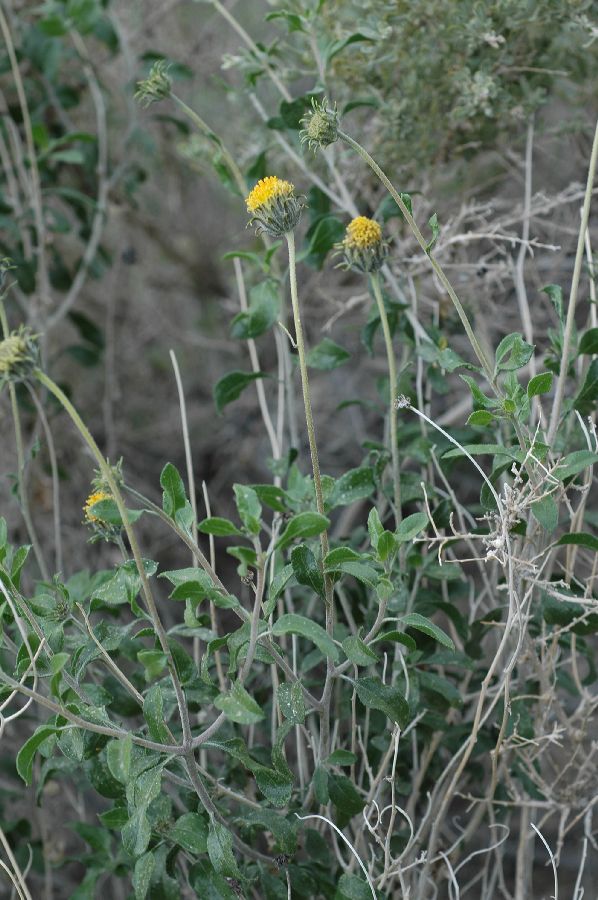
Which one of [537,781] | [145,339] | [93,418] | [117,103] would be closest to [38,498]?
[93,418]

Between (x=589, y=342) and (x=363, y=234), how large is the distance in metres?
0.22

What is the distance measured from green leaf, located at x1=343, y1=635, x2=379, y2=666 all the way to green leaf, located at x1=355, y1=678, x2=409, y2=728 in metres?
0.05

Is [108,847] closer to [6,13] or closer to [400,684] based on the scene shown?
[400,684]

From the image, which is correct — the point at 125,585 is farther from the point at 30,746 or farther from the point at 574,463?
the point at 574,463

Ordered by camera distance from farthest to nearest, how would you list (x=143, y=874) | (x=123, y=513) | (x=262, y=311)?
(x=262, y=311) → (x=143, y=874) → (x=123, y=513)

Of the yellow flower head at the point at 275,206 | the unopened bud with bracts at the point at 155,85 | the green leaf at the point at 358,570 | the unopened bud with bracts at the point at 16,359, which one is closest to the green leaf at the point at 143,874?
the green leaf at the point at 358,570

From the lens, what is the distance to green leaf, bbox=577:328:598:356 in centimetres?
82

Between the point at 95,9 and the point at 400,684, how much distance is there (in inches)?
40.2

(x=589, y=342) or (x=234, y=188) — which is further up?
(x=234, y=188)

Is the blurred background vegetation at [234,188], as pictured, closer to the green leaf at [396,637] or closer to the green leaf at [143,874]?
the green leaf at [396,637]

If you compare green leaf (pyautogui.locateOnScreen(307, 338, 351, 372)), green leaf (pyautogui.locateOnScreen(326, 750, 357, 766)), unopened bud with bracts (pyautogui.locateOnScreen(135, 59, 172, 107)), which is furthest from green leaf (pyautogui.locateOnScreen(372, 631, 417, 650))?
unopened bud with bracts (pyautogui.locateOnScreen(135, 59, 172, 107))

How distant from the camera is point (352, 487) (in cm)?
80

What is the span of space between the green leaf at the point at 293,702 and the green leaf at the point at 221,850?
A: 0.32 ft

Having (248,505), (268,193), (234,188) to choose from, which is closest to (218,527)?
(248,505)
